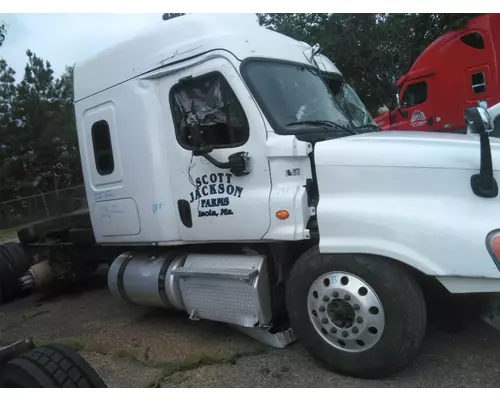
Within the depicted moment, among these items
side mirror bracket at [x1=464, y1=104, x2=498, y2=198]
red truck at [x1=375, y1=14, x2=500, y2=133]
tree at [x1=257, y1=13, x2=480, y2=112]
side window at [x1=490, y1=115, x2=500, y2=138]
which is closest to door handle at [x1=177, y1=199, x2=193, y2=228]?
side mirror bracket at [x1=464, y1=104, x2=498, y2=198]

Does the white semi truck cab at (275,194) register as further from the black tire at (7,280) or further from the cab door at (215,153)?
the black tire at (7,280)

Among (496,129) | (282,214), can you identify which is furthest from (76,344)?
(496,129)

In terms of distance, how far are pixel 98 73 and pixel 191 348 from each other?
2744 mm

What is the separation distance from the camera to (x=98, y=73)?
16.1 ft

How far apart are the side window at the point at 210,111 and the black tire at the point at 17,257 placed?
3706 millimetres

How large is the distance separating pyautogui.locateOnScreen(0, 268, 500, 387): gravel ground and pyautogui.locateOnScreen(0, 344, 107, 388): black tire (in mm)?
877

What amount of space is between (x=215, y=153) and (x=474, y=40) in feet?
32.1

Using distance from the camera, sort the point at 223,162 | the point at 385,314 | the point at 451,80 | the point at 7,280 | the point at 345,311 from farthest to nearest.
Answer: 1. the point at 451,80
2. the point at 7,280
3. the point at 223,162
4. the point at 345,311
5. the point at 385,314

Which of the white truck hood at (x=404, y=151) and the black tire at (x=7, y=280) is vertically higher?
the white truck hood at (x=404, y=151)

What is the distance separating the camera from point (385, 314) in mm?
3242

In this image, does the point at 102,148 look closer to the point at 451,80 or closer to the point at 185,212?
the point at 185,212

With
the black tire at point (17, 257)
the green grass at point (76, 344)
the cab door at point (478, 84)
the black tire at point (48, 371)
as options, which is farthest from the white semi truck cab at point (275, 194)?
the cab door at point (478, 84)

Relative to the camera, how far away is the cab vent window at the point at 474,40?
1140 cm
